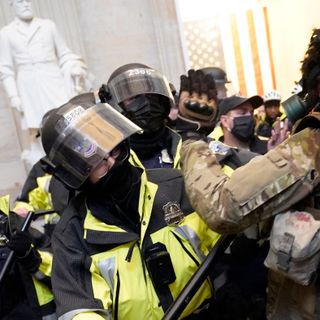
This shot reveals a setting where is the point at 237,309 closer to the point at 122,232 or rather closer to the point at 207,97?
the point at 122,232

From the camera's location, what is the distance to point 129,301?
43.9 inches

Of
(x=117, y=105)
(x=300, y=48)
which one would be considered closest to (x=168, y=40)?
(x=300, y=48)

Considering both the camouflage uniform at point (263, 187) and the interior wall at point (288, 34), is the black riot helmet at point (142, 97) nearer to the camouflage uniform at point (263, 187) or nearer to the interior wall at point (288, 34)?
the camouflage uniform at point (263, 187)

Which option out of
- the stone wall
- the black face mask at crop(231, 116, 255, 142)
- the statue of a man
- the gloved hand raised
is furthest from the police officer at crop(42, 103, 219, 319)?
the stone wall

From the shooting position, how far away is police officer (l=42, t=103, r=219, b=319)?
1115 mm

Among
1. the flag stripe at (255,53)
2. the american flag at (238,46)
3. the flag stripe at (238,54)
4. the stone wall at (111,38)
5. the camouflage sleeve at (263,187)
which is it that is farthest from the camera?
the flag stripe at (255,53)

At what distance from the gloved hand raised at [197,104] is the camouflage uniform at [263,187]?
35 cm

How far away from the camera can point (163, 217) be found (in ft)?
4.01

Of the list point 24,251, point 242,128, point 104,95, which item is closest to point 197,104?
point 104,95

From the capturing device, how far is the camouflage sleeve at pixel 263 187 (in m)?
0.89

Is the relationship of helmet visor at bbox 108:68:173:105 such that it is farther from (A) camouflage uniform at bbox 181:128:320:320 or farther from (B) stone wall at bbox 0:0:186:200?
(B) stone wall at bbox 0:0:186:200

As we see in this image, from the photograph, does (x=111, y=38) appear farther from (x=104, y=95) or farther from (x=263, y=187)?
(x=263, y=187)

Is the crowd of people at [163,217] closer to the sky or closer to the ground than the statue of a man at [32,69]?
closer to the ground

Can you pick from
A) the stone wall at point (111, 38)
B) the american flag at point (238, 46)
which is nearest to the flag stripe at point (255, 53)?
the american flag at point (238, 46)
